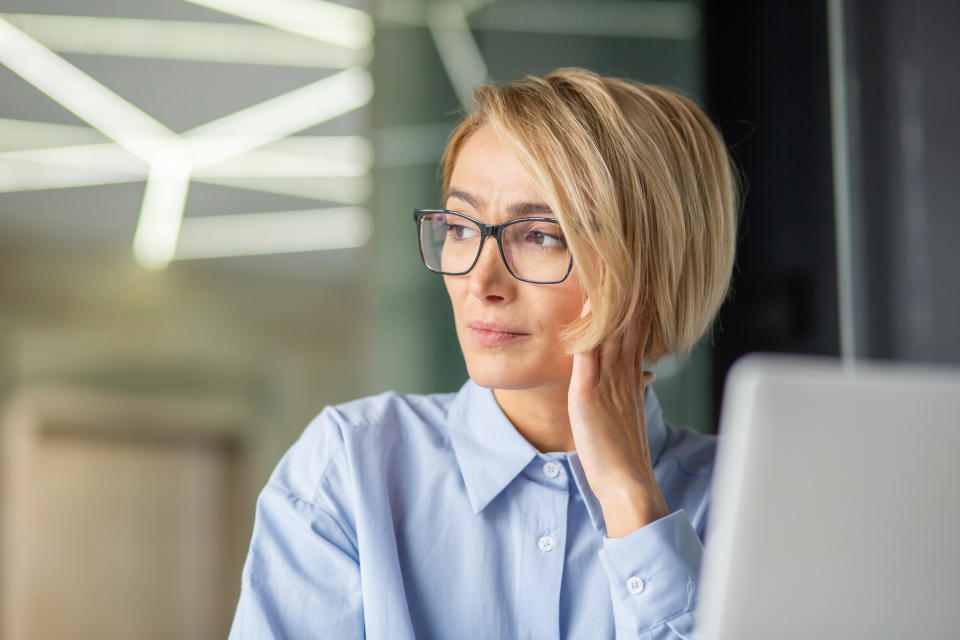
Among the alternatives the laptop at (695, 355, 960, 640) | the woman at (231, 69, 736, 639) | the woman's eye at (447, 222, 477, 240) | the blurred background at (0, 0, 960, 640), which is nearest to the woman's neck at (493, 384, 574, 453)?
the woman at (231, 69, 736, 639)

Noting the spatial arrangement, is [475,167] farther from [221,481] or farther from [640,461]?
[221,481]

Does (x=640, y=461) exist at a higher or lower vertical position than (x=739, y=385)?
lower

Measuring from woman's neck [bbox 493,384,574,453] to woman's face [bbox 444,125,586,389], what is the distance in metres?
0.06

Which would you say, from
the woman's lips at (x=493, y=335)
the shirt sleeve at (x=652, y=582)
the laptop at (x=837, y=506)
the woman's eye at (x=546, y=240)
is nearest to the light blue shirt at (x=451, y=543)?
the shirt sleeve at (x=652, y=582)

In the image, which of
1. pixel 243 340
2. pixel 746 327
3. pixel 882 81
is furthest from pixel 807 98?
pixel 243 340

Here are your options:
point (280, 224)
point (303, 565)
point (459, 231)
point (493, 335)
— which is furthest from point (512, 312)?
point (280, 224)

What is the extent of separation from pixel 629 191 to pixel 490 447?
0.35 metres

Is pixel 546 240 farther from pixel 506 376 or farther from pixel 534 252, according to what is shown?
pixel 506 376

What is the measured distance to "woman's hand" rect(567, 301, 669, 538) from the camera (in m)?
0.99

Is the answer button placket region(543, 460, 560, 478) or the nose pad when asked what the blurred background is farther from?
button placket region(543, 460, 560, 478)

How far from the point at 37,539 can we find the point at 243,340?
1.28m

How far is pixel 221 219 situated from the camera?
4078 millimetres

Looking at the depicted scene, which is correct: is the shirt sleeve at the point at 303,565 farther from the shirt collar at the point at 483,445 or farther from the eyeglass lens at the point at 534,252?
the eyeglass lens at the point at 534,252

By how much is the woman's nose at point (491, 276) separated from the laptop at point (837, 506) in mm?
666
